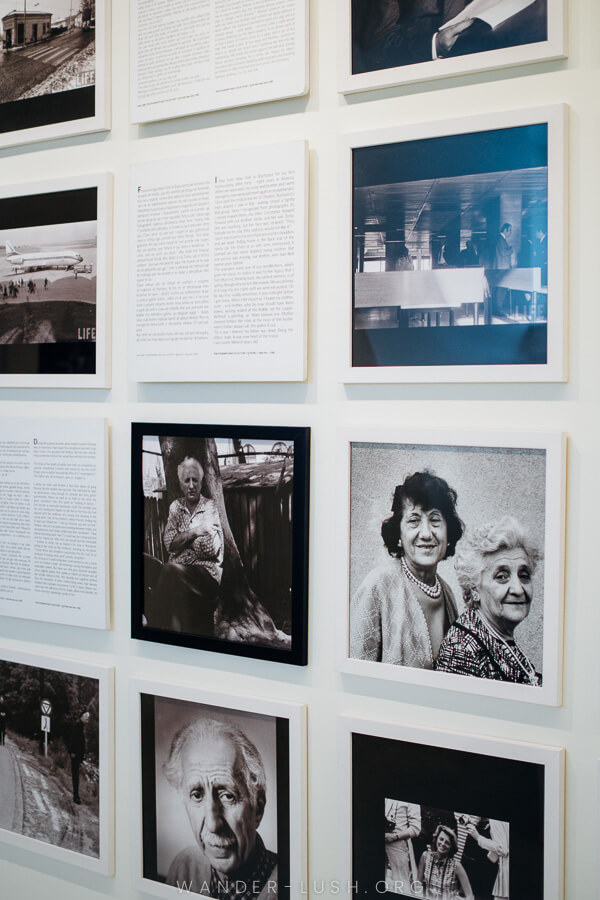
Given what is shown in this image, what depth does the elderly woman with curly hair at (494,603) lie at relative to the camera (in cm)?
99

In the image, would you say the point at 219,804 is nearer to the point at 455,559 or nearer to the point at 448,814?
the point at 448,814

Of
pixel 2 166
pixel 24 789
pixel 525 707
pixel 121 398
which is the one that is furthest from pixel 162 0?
pixel 24 789

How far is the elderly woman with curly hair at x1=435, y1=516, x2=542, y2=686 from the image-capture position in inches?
39.0

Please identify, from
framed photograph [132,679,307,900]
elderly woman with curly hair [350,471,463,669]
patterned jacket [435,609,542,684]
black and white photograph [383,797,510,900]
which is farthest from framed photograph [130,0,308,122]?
black and white photograph [383,797,510,900]

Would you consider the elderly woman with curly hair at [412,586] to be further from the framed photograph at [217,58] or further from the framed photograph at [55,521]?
the framed photograph at [217,58]

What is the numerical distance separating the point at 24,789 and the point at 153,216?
1103 mm

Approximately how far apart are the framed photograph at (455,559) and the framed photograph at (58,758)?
52 centimetres

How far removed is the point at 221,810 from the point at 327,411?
69 cm

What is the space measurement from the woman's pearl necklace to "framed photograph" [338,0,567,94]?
0.71 meters

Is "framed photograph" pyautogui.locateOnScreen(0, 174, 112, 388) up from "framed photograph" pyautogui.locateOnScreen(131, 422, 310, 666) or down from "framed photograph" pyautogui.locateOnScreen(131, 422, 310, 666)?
up

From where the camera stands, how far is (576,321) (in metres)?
0.96

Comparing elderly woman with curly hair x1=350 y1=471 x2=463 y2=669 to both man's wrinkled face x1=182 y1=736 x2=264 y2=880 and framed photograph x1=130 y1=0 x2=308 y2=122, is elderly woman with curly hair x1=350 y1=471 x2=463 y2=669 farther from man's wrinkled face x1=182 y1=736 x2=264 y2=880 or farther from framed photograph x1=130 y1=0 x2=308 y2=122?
framed photograph x1=130 y1=0 x2=308 y2=122

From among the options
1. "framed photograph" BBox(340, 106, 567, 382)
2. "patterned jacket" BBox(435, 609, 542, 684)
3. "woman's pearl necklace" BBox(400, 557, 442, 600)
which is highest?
"framed photograph" BBox(340, 106, 567, 382)

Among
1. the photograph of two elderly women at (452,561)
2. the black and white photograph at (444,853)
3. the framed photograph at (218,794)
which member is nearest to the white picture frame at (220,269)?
the photograph of two elderly women at (452,561)
